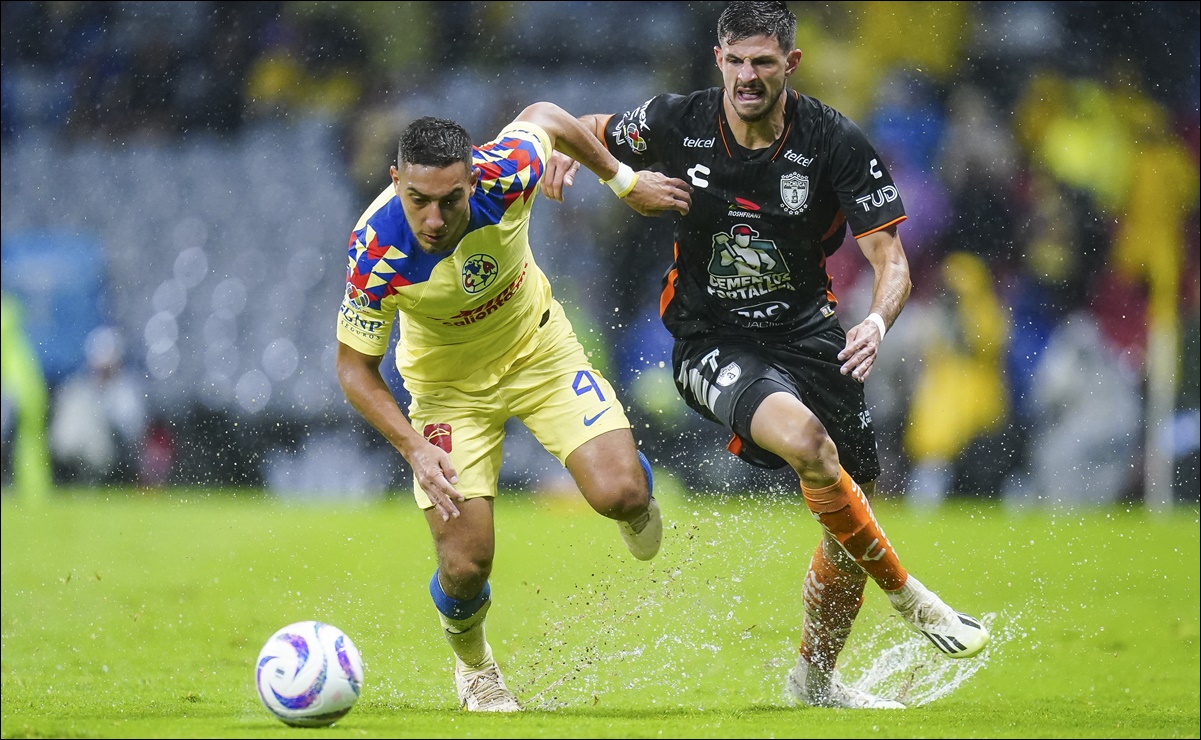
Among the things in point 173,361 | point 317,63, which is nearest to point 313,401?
point 173,361

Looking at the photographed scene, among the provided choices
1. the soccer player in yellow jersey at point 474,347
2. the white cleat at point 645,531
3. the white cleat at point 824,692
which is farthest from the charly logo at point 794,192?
the white cleat at point 824,692

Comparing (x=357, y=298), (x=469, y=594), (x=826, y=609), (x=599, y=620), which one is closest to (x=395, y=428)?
(x=357, y=298)

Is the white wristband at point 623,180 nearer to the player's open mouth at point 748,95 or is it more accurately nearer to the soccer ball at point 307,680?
the player's open mouth at point 748,95

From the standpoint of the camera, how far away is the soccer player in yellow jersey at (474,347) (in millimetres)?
4691

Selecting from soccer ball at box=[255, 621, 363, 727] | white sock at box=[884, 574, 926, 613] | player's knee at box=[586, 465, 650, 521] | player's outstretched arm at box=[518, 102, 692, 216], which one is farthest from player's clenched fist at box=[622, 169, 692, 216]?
soccer ball at box=[255, 621, 363, 727]

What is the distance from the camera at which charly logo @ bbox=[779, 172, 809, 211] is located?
17.6 feet

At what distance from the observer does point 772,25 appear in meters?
5.10

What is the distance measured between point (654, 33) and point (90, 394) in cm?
685

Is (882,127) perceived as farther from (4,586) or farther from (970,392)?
(4,586)

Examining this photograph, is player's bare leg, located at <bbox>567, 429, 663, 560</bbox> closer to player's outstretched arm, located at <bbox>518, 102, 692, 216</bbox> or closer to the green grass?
the green grass

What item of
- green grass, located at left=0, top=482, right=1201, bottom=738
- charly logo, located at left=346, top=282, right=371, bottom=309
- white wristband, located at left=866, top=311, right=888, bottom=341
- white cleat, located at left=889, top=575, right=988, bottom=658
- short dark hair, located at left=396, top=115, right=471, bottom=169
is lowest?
green grass, located at left=0, top=482, right=1201, bottom=738

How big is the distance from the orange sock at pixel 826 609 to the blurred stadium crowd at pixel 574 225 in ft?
20.8

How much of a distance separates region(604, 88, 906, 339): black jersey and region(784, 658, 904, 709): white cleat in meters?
1.44

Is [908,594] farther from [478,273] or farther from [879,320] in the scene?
[478,273]
